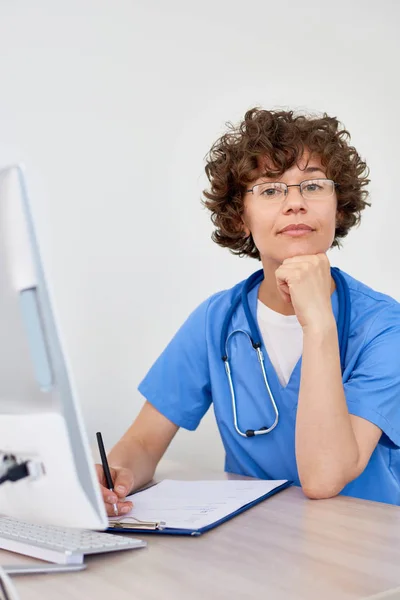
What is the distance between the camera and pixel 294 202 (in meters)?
1.46

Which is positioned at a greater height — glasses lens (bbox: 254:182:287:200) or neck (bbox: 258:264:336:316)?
glasses lens (bbox: 254:182:287:200)

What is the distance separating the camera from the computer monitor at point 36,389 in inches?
28.4

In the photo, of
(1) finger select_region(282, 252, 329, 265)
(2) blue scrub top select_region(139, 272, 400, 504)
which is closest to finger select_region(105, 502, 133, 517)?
(2) blue scrub top select_region(139, 272, 400, 504)

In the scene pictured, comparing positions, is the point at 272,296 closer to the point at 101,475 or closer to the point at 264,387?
the point at 264,387

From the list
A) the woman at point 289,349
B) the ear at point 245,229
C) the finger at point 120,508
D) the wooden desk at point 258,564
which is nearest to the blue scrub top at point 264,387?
the woman at point 289,349

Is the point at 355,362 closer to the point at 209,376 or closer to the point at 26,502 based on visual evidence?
the point at 209,376

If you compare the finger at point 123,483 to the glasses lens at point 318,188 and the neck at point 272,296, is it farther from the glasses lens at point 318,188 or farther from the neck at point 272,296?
the glasses lens at point 318,188

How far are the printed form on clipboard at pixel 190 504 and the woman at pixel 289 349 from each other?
0.06 metres

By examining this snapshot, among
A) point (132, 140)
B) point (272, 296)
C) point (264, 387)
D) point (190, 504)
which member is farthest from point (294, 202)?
point (132, 140)

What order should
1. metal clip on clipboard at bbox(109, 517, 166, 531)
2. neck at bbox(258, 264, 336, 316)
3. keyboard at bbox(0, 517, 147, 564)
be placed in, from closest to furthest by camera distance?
1. keyboard at bbox(0, 517, 147, 564)
2. metal clip on clipboard at bbox(109, 517, 166, 531)
3. neck at bbox(258, 264, 336, 316)

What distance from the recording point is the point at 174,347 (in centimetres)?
166

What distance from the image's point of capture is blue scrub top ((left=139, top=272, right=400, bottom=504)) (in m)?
1.32

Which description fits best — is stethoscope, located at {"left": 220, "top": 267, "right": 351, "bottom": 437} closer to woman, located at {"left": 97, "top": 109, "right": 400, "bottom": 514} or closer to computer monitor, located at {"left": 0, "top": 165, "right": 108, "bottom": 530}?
woman, located at {"left": 97, "top": 109, "right": 400, "bottom": 514}

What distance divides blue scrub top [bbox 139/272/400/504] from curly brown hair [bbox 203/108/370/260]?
0.20 meters
